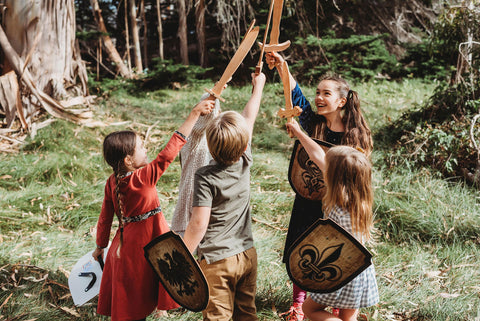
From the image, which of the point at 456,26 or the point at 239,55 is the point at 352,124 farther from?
the point at 456,26

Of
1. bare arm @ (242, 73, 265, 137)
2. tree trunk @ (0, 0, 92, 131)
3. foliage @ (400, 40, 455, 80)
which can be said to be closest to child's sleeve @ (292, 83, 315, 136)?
bare arm @ (242, 73, 265, 137)

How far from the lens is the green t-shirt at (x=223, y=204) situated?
1.85 m

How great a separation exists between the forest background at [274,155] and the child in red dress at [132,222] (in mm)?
611

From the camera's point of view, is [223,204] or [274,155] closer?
[223,204]

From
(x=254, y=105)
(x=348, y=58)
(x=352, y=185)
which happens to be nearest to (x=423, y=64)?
(x=348, y=58)

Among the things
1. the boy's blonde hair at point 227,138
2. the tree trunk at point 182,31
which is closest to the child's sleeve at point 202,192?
the boy's blonde hair at point 227,138

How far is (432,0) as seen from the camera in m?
9.38

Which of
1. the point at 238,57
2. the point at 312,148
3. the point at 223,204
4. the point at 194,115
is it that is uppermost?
the point at 238,57

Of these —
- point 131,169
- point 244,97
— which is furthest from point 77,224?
point 244,97

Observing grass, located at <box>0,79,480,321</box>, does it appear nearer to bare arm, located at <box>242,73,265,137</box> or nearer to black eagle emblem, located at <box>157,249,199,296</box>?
black eagle emblem, located at <box>157,249,199,296</box>

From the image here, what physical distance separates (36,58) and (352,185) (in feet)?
19.4

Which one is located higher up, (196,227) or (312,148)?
(312,148)

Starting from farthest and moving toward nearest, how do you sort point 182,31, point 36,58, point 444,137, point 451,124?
1. point 182,31
2. point 36,58
3. point 451,124
4. point 444,137

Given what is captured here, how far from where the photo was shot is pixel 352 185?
1.92m
